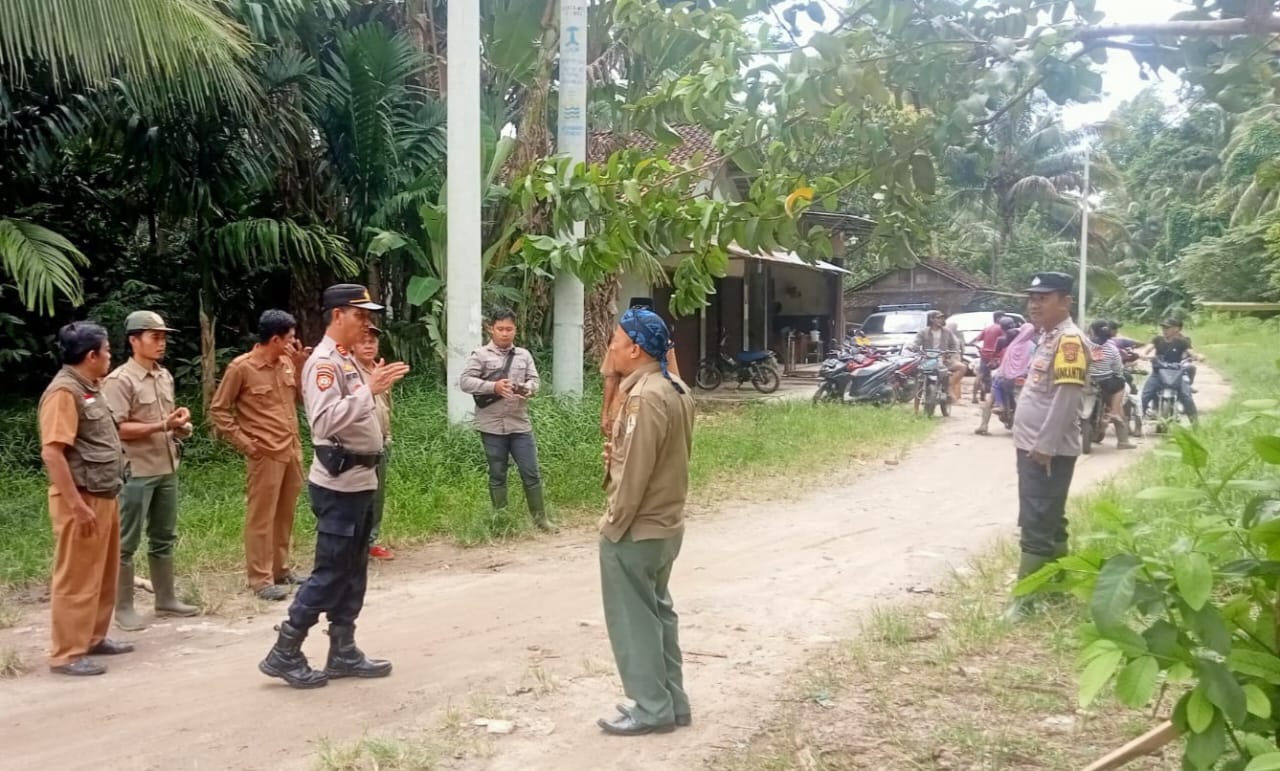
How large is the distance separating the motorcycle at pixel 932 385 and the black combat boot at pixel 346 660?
11827 mm

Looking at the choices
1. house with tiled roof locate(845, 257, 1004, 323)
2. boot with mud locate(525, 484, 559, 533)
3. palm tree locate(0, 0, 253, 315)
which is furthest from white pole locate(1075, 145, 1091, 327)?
house with tiled roof locate(845, 257, 1004, 323)

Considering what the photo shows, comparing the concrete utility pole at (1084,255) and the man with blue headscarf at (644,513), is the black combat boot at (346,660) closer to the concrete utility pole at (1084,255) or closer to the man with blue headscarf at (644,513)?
the man with blue headscarf at (644,513)

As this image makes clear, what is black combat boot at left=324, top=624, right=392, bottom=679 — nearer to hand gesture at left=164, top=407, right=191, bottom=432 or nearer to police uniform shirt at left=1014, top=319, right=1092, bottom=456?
hand gesture at left=164, top=407, right=191, bottom=432

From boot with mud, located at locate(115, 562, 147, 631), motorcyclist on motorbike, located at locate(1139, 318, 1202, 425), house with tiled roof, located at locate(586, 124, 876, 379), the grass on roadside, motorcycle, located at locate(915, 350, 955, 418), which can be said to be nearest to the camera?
the grass on roadside

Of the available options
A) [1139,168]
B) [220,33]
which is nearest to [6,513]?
[220,33]

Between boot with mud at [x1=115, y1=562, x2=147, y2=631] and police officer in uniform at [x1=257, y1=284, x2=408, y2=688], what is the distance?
4.59 ft

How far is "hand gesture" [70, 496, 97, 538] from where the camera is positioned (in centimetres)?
497

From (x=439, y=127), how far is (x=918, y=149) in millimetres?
9353

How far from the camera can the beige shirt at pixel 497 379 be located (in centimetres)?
793

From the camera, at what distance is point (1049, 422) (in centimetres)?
550

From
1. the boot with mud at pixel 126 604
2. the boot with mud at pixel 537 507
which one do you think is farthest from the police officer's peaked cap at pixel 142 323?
the boot with mud at pixel 537 507

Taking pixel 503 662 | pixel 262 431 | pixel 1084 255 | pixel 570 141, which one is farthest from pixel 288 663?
pixel 1084 255

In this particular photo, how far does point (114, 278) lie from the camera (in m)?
13.0

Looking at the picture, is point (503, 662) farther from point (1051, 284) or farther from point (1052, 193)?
point (1052, 193)
